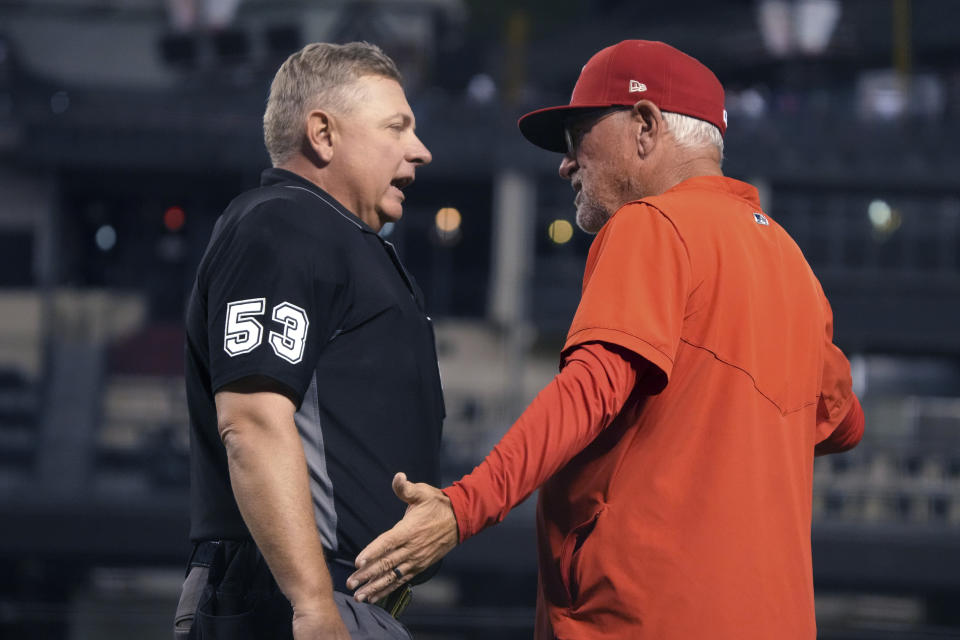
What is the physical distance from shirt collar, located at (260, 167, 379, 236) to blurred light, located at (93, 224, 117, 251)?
2999 centimetres

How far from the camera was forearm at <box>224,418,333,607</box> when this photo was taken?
7.15 feet

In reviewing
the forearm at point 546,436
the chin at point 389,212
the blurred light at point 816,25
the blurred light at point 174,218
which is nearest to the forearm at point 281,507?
the forearm at point 546,436

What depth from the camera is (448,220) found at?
98.9 feet

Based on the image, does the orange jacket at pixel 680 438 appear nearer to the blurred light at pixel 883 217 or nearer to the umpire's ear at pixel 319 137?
the umpire's ear at pixel 319 137

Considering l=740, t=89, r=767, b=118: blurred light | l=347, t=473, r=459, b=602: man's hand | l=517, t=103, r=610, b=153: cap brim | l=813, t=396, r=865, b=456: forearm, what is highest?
l=740, t=89, r=767, b=118: blurred light

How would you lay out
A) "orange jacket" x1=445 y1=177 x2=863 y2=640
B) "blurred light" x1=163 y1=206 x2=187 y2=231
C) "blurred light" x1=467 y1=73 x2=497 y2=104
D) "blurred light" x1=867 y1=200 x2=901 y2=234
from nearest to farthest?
"orange jacket" x1=445 y1=177 x2=863 y2=640 → "blurred light" x1=867 y1=200 x2=901 y2=234 → "blurred light" x1=467 y1=73 x2=497 y2=104 → "blurred light" x1=163 y1=206 x2=187 y2=231

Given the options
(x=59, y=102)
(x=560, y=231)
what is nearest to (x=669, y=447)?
(x=560, y=231)

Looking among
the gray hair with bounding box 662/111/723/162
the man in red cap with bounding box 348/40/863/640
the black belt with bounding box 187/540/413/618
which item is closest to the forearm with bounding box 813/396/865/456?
the man in red cap with bounding box 348/40/863/640

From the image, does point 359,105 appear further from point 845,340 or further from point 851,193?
point 851,193

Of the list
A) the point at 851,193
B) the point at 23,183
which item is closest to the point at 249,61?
the point at 23,183

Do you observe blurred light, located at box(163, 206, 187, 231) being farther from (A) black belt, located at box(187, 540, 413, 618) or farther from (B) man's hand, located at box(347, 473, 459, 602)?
(B) man's hand, located at box(347, 473, 459, 602)

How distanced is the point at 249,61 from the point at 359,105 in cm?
3090

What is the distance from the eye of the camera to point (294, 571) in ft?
7.15

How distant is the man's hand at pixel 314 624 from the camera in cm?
217
